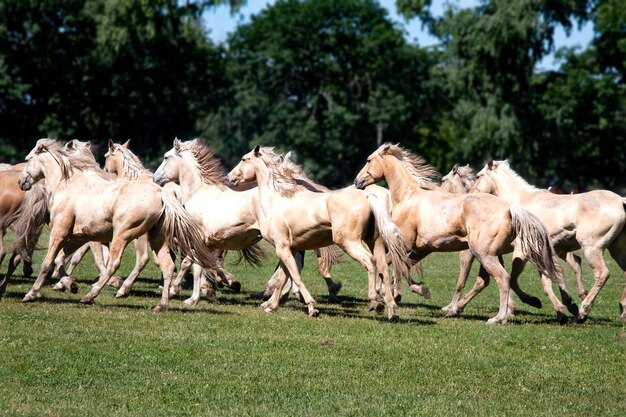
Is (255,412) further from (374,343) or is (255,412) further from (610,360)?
(610,360)

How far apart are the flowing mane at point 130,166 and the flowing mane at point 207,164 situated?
0.89 m

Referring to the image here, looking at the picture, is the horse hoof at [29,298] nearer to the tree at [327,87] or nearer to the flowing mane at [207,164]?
the flowing mane at [207,164]

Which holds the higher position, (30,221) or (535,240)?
(535,240)

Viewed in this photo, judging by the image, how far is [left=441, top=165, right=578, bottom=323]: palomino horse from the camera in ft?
47.0

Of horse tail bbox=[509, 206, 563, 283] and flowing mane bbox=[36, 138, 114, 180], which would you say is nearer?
horse tail bbox=[509, 206, 563, 283]

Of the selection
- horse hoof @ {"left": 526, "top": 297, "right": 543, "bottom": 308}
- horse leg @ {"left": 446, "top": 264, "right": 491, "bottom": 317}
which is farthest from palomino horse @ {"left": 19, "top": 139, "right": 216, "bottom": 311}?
horse hoof @ {"left": 526, "top": 297, "right": 543, "bottom": 308}

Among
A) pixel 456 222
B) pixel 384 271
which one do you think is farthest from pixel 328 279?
pixel 456 222

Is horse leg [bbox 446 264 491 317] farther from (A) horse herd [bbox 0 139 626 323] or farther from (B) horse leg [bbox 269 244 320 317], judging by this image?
(B) horse leg [bbox 269 244 320 317]

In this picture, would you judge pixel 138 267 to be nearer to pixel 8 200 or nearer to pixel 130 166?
pixel 130 166

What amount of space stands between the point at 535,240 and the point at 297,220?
3215mm

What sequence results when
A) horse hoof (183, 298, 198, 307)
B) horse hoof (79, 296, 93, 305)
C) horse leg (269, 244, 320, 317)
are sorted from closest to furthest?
horse leg (269, 244, 320, 317), horse hoof (79, 296, 93, 305), horse hoof (183, 298, 198, 307)

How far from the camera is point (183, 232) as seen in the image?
13.9m

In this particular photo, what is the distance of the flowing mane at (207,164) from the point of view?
626 inches

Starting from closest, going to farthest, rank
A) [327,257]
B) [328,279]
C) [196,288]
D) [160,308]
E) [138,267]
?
[160,308], [138,267], [196,288], [328,279], [327,257]
